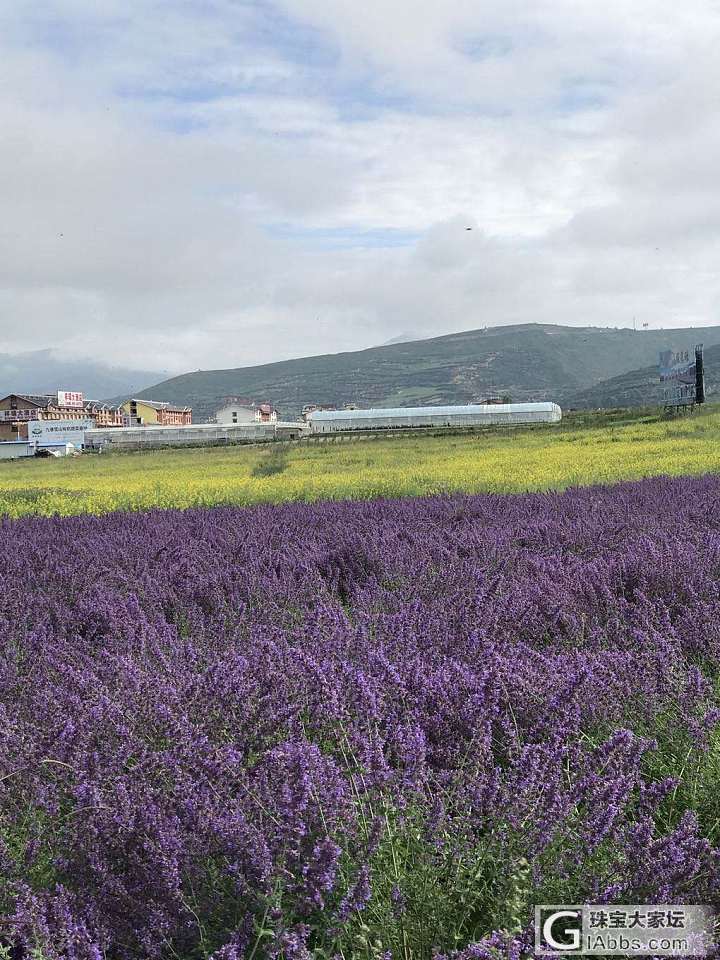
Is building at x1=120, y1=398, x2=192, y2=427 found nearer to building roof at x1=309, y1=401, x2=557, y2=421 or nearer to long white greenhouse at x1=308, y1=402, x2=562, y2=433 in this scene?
long white greenhouse at x1=308, y1=402, x2=562, y2=433

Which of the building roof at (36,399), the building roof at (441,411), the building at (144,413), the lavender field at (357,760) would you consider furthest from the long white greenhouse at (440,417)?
the lavender field at (357,760)

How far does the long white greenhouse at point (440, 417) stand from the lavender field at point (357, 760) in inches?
3043

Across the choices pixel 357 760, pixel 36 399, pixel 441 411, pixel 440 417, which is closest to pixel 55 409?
pixel 36 399

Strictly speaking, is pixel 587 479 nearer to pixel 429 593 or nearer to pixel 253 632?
pixel 429 593

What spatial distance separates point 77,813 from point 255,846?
0.59 m

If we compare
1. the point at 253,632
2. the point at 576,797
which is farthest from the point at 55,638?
the point at 576,797

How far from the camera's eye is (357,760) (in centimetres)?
225

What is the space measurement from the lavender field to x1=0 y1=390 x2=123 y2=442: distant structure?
415 ft

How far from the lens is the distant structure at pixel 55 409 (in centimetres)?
13388

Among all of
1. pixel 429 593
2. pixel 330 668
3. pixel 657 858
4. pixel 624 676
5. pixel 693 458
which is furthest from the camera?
pixel 693 458

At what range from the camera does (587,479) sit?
12.6 metres

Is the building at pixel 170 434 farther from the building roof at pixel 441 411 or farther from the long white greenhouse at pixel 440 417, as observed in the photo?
the building roof at pixel 441 411

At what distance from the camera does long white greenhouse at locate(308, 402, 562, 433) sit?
82750mm

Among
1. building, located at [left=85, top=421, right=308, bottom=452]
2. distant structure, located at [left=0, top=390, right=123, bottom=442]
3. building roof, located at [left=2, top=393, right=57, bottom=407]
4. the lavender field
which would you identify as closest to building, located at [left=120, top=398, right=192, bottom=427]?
distant structure, located at [left=0, top=390, right=123, bottom=442]
